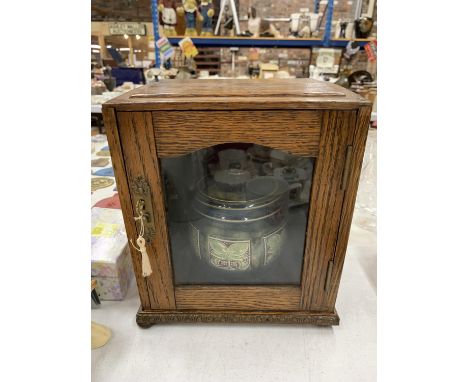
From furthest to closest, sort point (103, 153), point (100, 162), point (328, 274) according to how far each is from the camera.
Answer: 1. point (103, 153)
2. point (100, 162)
3. point (328, 274)

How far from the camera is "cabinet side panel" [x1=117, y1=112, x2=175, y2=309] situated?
0.47 m

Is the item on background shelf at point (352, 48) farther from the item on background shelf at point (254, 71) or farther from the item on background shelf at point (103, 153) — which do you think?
the item on background shelf at point (103, 153)

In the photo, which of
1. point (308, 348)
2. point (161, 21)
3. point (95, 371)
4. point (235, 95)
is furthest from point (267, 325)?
point (161, 21)

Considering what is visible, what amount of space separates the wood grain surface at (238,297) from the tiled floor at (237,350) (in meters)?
0.05

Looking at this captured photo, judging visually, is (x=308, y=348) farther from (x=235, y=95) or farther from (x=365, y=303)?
(x=235, y=95)

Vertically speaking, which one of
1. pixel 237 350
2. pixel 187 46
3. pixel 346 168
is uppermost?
pixel 187 46

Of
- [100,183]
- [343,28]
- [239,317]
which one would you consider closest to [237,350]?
[239,317]

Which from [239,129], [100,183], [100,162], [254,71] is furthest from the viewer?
[254,71]

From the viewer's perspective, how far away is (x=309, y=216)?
54cm

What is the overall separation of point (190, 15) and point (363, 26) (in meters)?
1.01

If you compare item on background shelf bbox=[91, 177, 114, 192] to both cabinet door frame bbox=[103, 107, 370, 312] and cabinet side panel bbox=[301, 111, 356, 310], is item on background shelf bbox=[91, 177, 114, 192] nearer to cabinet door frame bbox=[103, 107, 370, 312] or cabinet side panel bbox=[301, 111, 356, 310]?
cabinet door frame bbox=[103, 107, 370, 312]

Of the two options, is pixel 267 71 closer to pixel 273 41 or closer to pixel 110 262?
pixel 273 41

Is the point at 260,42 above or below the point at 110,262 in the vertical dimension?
above

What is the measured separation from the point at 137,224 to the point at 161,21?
1.57 meters
